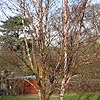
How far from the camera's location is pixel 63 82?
4.36 metres

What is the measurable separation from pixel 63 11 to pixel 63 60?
0.79 meters

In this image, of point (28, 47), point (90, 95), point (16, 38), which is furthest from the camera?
point (90, 95)

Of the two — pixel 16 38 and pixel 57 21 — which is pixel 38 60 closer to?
pixel 57 21

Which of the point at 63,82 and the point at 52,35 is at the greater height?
the point at 52,35

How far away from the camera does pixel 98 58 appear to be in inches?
182

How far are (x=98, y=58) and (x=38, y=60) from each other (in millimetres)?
1013

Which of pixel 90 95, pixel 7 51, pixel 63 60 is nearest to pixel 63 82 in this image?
pixel 63 60

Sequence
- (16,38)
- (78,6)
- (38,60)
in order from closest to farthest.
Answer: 1. (78,6)
2. (38,60)
3. (16,38)

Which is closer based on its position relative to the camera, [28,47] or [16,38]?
[28,47]

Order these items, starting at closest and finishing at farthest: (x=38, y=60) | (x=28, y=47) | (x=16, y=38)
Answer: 1. (x=38, y=60)
2. (x=28, y=47)
3. (x=16, y=38)

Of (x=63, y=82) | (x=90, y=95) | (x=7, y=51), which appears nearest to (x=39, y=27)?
(x=63, y=82)

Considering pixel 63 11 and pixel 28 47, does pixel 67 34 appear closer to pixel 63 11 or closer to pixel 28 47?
pixel 63 11

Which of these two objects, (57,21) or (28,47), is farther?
(28,47)

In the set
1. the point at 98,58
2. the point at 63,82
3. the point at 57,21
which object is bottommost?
the point at 63,82
